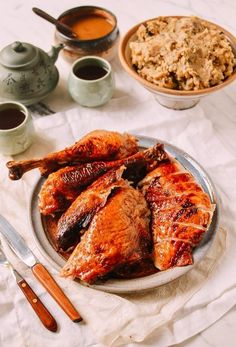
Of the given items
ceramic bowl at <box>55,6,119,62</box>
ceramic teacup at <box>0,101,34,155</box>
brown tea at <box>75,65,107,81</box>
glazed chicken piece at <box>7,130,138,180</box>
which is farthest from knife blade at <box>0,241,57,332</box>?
ceramic bowl at <box>55,6,119,62</box>

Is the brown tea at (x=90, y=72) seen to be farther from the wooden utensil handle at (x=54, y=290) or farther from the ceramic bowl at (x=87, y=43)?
the wooden utensil handle at (x=54, y=290)

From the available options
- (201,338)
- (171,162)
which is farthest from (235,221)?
(201,338)

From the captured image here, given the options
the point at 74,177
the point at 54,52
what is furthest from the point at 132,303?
the point at 54,52

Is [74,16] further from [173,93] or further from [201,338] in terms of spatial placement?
[201,338]

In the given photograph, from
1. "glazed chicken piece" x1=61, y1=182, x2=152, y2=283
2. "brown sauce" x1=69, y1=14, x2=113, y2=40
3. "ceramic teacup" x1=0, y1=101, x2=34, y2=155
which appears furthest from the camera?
"brown sauce" x1=69, y1=14, x2=113, y2=40

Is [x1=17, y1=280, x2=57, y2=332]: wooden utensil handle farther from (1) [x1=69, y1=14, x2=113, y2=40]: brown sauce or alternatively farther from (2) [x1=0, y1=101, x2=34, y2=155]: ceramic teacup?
(1) [x1=69, y1=14, x2=113, y2=40]: brown sauce

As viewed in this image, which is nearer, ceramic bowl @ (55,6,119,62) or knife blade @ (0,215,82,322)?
knife blade @ (0,215,82,322)
